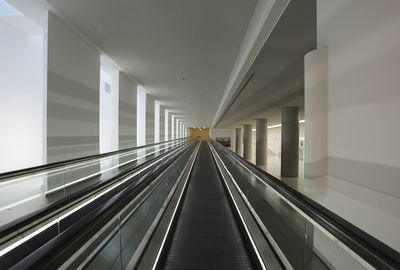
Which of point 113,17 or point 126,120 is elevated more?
point 113,17

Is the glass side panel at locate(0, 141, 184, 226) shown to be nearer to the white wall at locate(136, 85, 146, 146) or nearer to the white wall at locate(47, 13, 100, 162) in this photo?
the white wall at locate(47, 13, 100, 162)

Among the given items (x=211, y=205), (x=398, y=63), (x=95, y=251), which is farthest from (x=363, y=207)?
(x=211, y=205)

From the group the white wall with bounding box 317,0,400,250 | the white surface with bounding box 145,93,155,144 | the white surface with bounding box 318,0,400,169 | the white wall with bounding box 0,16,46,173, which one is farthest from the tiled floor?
the white surface with bounding box 145,93,155,144

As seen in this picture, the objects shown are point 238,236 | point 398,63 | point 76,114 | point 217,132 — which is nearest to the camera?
point 398,63

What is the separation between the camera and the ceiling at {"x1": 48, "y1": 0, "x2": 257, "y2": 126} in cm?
365

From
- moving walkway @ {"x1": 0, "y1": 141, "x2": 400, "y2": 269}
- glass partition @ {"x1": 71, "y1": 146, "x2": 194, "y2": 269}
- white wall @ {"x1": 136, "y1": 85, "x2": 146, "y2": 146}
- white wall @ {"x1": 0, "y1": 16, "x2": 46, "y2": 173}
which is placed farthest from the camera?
white wall @ {"x1": 136, "y1": 85, "x2": 146, "y2": 146}

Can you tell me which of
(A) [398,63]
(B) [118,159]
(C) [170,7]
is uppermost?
(C) [170,7]

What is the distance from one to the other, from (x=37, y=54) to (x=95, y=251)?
7.95 m

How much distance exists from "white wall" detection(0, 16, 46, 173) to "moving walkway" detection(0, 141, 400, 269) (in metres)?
4.32

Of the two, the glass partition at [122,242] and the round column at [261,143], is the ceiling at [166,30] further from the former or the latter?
the round column at [261,143]

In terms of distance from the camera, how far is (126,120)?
8.20 meters

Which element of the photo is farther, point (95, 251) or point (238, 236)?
point (238, 236)

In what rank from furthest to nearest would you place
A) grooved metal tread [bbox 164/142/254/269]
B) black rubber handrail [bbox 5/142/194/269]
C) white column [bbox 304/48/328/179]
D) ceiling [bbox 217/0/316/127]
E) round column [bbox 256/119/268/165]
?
round column [bbox 256/119/268/165]
ceiling [bbox 217/0/316/127]
grooved metal tread [bbox 164/142/254/269]
white column [bbox 304/48/328/179]
black rubber handrail [bbox 5/142/194/269]

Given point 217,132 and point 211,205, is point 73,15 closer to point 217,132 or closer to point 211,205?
point 211,205
